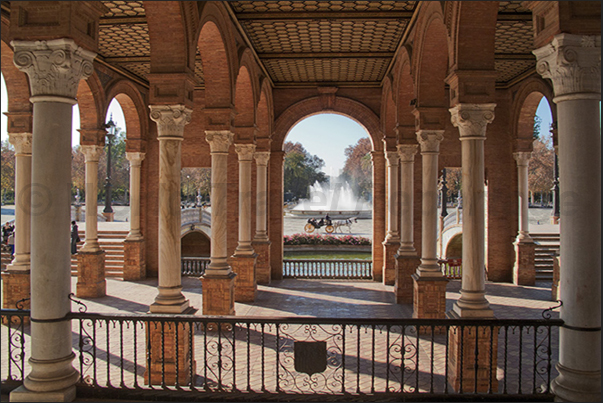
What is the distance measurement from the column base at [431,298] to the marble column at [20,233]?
829cm

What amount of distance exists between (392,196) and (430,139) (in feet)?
17.2

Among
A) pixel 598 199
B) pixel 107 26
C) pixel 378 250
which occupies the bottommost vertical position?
pixel 378 250

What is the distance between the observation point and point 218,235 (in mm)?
9297

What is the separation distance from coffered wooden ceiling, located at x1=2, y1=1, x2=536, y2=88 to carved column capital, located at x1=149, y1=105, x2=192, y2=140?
3.13m

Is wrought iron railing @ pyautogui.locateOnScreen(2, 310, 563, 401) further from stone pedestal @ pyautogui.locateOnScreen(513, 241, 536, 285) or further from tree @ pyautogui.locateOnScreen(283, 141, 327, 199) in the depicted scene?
tree @ pyautogui.locateOnScreen(283, 141, 327, 199)

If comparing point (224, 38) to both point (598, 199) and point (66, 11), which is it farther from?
point (598, 199)

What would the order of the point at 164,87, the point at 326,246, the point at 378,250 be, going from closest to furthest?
the point at 164,87 < the point at 378,250 < the point at 326,246

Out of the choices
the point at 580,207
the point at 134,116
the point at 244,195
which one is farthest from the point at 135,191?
the point at 580,207

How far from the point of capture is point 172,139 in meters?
6.70

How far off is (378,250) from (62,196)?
12.3 m

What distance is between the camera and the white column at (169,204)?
260 inches

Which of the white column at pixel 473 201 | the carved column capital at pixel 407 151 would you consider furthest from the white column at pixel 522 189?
the white column at pixel 473 201

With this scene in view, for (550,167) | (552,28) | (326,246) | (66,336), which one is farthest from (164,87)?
(550,167)

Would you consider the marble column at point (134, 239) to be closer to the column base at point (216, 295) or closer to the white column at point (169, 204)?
the column base at point (216, 295)
